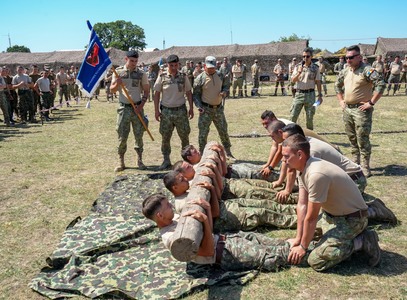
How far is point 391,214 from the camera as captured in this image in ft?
16.1

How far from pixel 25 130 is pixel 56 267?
10.6 m

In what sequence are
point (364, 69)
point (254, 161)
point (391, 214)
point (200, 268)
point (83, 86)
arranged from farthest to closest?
1. point (254, 161)
2. point (83, 86)
3. point (364, 69)
4. point (391, 214)
5. point (200, 268)

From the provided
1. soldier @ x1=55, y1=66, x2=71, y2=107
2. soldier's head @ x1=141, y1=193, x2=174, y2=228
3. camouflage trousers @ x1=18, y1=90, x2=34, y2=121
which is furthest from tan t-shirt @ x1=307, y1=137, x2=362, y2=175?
soldier @ x1=55, y1=66, x2=71, y2=107

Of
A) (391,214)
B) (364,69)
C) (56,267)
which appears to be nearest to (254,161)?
(364,69)

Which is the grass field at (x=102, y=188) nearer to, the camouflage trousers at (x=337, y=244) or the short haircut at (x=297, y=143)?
the camouflage trousers at (x=337, y=244)

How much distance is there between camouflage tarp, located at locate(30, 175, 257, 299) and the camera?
3.79 m

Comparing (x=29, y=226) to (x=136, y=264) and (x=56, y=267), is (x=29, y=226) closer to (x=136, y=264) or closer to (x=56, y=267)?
(x=56, y=267)

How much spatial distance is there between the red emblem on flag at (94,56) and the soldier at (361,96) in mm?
4689

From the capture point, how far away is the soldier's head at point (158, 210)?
13.3 ft

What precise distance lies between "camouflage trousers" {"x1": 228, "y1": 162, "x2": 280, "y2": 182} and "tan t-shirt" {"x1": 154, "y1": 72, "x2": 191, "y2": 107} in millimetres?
2066

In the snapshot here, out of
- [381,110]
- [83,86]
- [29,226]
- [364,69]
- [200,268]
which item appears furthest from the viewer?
[381,110]

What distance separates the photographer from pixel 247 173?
6281 millimetres

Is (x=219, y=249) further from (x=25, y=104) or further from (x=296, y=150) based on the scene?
(x=25, y=104)

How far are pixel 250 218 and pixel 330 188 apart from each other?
4.60ft
